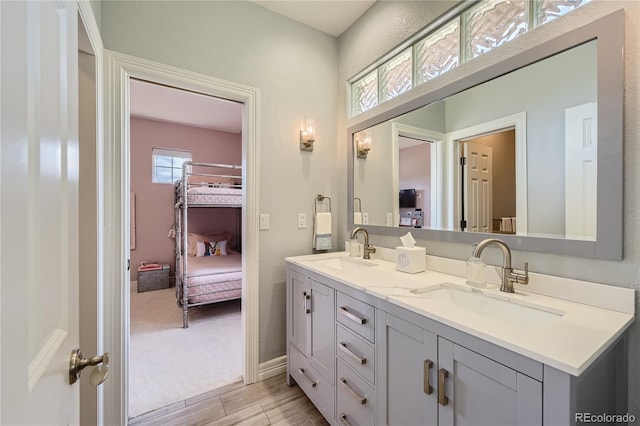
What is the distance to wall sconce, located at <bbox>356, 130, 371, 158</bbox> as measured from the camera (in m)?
2.22

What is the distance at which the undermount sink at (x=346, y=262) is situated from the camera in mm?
1976

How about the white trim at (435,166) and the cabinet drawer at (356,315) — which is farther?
the white trim at (435,166)

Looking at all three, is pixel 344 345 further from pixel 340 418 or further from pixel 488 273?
pixel 488 273

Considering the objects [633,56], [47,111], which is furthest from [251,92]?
[633,56]

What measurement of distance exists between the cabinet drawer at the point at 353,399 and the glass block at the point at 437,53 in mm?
1799

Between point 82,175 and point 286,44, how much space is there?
1753mm

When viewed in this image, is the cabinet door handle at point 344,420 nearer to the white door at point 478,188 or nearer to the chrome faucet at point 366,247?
the chrome faucet at point 366,247

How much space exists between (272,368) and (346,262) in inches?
40.5

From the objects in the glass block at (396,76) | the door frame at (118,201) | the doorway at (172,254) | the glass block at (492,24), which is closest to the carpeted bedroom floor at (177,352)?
the doorway at (172,254)

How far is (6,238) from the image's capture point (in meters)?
0.39

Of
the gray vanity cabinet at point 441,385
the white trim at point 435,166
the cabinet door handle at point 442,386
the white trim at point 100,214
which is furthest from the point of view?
the white trim at point 435,166

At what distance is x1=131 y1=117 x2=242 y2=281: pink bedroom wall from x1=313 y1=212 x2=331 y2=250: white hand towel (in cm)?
343

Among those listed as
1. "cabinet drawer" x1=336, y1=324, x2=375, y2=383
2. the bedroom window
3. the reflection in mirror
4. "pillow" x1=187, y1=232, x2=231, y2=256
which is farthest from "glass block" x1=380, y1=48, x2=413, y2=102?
the bedroom window

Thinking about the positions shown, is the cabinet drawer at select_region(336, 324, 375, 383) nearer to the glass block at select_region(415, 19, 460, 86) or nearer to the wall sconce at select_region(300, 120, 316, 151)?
the wall sconce at select_region(300, 120, 316, 151)
